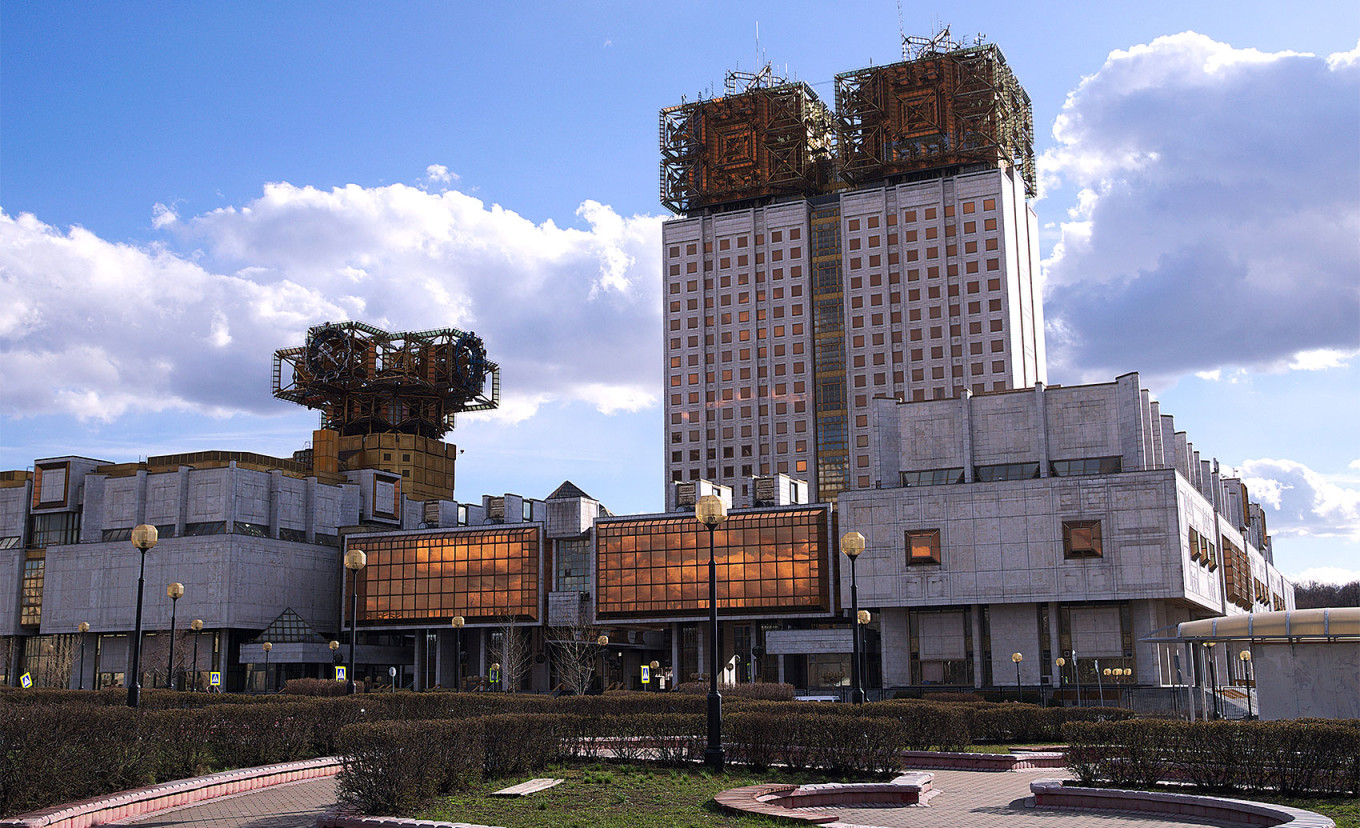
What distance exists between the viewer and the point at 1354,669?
31219 mm

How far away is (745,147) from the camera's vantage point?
16062cm

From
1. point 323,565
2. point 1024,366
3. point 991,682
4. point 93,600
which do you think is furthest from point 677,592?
point 1024,366

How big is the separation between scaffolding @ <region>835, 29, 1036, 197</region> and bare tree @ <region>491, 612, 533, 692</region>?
258 feet

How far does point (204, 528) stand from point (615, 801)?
102 metres

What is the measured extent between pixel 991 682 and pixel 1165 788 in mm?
63785

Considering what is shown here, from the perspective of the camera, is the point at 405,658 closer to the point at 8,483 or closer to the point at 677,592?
the point at 677,592

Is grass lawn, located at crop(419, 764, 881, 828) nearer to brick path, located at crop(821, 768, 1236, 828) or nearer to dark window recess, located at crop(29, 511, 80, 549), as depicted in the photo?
brick path, located at crop(821, 768, 1236, 828)

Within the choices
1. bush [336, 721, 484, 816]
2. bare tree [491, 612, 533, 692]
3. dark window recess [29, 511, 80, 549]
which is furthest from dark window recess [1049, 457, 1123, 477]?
dark window recess [29, 511, 80, 549]

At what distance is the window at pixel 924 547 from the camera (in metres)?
82.6

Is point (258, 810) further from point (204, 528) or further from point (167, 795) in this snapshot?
point (204, 528)

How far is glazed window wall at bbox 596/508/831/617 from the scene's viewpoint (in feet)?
314

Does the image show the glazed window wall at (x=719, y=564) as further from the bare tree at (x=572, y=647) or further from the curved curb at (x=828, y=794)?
the curved curb at (x=828, y=794)

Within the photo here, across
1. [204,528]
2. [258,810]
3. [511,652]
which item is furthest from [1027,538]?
[204,528]

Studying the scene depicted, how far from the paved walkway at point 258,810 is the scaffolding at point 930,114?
139400 mm
